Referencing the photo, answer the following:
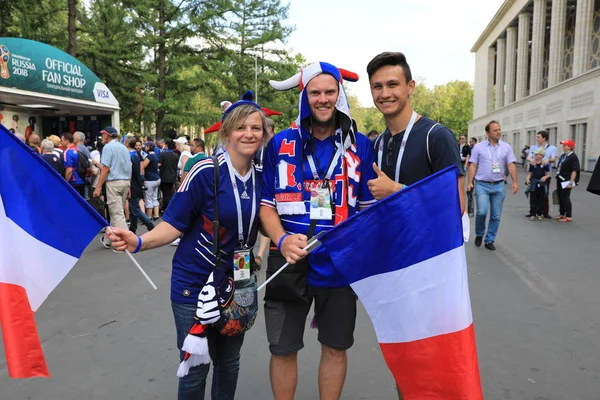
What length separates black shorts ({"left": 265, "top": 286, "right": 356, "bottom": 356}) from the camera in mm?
2617

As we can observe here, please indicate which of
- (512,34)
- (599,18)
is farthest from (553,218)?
(512,34)

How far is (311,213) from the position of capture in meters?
2.54

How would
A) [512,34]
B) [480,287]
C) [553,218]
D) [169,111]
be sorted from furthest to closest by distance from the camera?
[512,34] → [169,111] → [553,218] → [480,287]

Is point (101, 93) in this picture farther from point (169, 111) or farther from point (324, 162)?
point (324, 162)

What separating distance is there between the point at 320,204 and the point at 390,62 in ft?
3.04

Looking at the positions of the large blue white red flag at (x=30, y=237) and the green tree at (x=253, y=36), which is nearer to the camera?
the large blue white red flag at (x=30, y=237)

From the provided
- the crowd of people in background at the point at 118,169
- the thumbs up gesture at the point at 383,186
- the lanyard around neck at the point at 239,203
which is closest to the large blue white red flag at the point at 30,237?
the lanyard around neck at the point at 239,203

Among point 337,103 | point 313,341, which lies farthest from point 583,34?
point 337,103

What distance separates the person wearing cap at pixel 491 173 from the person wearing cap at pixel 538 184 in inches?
153

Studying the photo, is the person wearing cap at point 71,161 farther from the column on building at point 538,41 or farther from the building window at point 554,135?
the column on building at point 538,41

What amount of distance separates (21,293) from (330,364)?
170 centimetres

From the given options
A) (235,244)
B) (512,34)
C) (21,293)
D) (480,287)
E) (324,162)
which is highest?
(512,34)

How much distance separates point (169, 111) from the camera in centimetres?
3083

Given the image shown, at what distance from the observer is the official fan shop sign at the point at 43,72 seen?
43.2 ft
